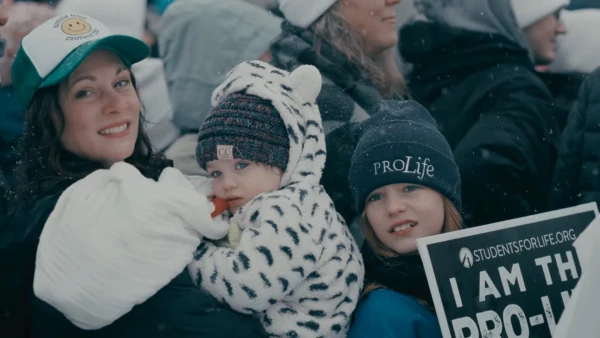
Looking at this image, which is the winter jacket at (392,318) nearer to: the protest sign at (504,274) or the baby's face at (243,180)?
the protest sign at (504,274)

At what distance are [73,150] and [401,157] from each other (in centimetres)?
83

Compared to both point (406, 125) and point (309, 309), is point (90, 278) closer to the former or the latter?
point (309, 309)

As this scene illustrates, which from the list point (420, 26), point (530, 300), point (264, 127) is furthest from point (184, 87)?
point (530, 300)

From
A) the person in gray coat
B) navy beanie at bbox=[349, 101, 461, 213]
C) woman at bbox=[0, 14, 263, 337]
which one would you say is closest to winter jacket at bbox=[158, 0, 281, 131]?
the person in gray coat

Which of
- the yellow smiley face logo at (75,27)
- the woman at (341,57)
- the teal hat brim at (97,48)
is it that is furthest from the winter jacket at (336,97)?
the yellow smiley face logo at (75,27)

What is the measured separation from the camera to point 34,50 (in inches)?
80.1

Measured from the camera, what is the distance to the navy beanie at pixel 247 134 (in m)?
2.04

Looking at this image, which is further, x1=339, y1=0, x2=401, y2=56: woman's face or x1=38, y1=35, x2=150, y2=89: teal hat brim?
x1=339, y1=0, x2=401, y2=56: woman's face

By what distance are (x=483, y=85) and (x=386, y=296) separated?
106 centimetres

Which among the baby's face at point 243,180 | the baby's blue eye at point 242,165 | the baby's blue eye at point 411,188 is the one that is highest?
the baby's blue eye at point 242,165

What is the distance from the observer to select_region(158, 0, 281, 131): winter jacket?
8.72 feet

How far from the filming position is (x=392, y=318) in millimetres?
2037

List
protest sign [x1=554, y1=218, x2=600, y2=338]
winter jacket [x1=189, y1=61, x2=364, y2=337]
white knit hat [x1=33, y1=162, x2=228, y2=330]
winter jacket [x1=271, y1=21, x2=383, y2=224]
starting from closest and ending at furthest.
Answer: protest sign [x1=554, y1=218, x2=600, y2=338]
white knit hat [x1=33, y1=162, x2=228, y2=330]
winter jacket [x1=189, y1=61, x2=364, y2=337]
winter jacket [x1=271, y1=21, x2=383, y2=224]

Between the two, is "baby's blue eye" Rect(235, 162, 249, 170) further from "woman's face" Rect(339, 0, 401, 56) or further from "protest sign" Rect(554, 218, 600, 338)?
"protest sign" Rect(554, 218, 600, 338)
